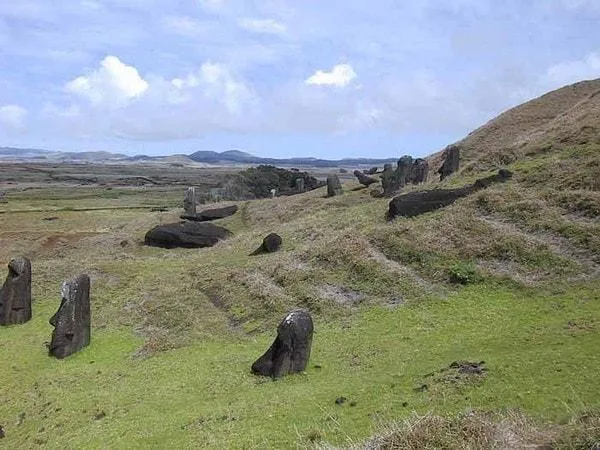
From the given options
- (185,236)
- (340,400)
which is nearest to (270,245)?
(185,236)

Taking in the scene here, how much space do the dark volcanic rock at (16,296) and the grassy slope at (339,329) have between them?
123 cm

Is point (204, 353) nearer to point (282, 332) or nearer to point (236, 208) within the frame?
point (282, 332)

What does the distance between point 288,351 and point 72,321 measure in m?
10.5

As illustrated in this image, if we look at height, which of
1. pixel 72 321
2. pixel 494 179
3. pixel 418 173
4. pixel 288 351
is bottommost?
pixel 72 321

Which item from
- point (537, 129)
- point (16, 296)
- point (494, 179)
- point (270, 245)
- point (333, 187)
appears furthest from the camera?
point (333, 187)

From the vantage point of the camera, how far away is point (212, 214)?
62.4 meters

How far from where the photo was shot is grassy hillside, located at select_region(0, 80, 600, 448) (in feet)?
→ 50.5

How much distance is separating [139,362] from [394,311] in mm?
10118

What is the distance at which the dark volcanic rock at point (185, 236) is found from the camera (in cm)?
4791

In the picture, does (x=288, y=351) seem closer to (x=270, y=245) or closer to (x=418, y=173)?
(x=270, y=245)

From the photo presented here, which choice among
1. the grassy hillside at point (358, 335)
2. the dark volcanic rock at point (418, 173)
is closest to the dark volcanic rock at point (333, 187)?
the dark volcanic rock at point (418, 173)

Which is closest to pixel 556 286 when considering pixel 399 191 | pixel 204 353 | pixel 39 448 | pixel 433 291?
pixel 433 291

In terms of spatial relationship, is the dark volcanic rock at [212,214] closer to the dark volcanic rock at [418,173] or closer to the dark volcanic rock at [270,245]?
the dark volcanic rock at [418,173]

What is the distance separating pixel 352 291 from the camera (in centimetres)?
2844
